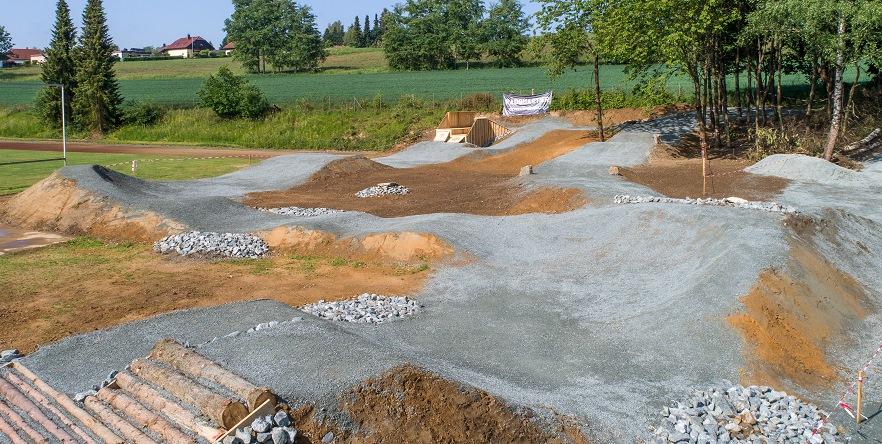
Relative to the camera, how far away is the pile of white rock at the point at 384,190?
26.7 metres

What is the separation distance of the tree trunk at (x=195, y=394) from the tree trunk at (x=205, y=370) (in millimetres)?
141

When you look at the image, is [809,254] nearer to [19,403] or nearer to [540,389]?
[540,389]

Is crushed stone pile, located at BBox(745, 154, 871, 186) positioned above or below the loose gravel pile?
above

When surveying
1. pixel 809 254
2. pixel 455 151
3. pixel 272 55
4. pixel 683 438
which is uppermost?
pixel 272 55

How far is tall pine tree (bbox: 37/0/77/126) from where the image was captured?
5319cm

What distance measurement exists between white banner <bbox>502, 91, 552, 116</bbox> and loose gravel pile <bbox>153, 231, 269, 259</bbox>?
94.6 ft

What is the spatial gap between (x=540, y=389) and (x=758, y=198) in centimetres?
1594

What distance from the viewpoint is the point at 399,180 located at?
3011 cm

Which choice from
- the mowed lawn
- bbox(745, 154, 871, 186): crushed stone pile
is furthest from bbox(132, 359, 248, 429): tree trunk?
bbox(745, 154, 871, 186): crushed stone pile

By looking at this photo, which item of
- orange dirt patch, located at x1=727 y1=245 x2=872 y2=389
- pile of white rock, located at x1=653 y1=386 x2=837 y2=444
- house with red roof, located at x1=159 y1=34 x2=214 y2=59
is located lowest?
pile of white rock, located at x1=653 y1=386 x2=837 y2=444

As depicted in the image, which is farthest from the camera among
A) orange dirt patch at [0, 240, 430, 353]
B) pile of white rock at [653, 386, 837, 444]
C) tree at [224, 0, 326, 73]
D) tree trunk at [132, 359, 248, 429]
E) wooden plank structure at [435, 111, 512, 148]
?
tree at [224, 0, 326, 73]

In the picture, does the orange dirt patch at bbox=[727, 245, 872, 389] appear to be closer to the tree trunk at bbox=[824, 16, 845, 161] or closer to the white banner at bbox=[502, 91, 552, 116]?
the tree trunk at bbox=[824, 16, 845, 161]

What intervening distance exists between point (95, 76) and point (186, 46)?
11414cm

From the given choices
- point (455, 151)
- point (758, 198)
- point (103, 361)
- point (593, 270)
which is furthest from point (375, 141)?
point (103, 361)
